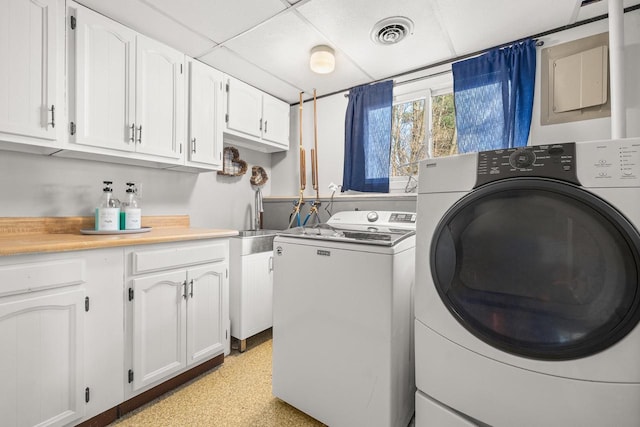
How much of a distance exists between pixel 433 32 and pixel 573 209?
1584 millimetres

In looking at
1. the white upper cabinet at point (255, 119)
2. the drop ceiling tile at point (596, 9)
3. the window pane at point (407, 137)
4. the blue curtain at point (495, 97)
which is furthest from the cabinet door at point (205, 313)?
the drop ceiling tile at point (596, 9)

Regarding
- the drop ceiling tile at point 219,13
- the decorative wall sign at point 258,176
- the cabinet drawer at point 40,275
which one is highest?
the drop ceiling tile at point 219,13

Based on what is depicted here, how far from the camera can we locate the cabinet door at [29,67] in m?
1.38

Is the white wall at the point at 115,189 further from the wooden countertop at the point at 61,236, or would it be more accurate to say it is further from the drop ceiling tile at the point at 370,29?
the drop ceiling tile at the point at 370,29

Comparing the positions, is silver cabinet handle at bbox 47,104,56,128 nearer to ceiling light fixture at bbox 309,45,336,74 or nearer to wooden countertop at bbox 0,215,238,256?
wooden countertop at bbox 0,215,238,256

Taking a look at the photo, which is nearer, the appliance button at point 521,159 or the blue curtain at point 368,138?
the appliance button at point 521,159

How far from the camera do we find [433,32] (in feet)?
6.22

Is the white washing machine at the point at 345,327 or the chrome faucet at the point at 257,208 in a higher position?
the chrome faucet at the point at 257,208

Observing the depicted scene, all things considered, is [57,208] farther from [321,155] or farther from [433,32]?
[433,32]

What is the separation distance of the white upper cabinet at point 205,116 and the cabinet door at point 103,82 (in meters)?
0.42

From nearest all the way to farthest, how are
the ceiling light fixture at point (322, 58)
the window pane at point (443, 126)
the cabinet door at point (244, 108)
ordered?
the ceiling light fixture at point (322, 58), the window pane at point (443, 126), the cabinet door at point (244, 108)

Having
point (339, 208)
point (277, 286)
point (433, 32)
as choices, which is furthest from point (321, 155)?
point (277, 286)

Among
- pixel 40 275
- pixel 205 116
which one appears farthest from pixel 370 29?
pixel 40 275

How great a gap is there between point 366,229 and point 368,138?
107 centimetres
